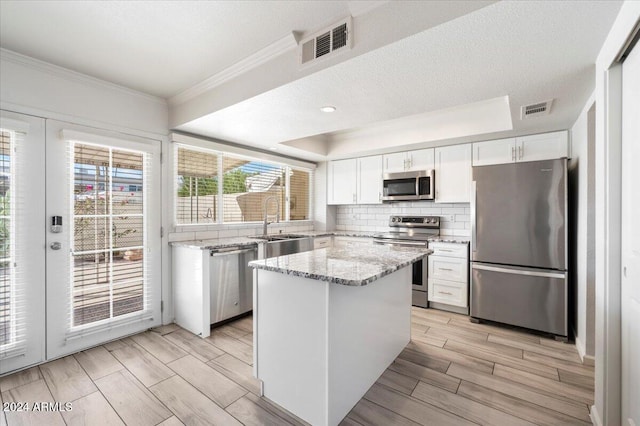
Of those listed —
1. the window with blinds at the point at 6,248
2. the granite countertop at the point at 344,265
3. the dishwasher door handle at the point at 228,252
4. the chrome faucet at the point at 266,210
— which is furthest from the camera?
the chrome faucet at the point at 266,210

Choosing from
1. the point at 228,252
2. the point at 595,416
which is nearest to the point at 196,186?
the point at 228,252

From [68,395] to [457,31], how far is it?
329 cm

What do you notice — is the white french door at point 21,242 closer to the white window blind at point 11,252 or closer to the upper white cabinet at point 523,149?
the white window blind at point 11,252

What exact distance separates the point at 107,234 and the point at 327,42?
2.62 meters

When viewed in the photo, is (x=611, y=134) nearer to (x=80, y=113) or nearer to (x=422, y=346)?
(x=422, y=346)

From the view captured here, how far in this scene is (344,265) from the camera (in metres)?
1.83

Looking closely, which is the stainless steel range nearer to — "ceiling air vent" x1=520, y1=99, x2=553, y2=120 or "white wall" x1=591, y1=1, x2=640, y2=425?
"ceiling air vent" x1=520, y1=99, x2=553, y2=120

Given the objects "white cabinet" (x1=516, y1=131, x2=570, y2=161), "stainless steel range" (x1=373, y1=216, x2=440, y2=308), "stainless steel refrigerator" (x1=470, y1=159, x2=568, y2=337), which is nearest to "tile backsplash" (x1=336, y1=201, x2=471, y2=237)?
"stainless steel range" (x1=373, y1=216, x2=440, y2=308)

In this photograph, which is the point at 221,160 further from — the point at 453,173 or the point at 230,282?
the point at 453,173

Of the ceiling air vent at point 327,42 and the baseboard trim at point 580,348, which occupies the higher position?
the ceiling air vent at point 327,42

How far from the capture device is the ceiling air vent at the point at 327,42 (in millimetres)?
1730

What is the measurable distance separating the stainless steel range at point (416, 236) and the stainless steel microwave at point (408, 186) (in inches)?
15.6

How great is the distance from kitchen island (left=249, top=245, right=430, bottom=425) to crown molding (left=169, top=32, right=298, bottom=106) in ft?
4.99

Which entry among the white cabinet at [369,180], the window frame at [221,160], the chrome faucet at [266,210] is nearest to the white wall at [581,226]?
the white cabinet at [369,180]
